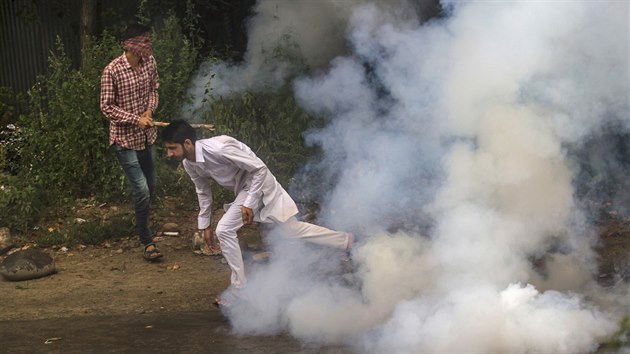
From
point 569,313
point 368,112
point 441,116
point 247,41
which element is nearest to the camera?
point 569,313

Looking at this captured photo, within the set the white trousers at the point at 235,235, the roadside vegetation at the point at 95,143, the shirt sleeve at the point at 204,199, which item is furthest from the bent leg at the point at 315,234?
the roadside vegetation at the point at 95,143

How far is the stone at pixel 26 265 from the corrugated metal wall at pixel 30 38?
15.2ft

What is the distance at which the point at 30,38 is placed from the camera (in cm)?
1153

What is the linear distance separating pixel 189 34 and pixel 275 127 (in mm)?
1785

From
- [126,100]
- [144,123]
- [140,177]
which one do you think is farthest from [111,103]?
[140,177]

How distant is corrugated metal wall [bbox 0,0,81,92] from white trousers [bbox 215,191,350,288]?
607 centimetres

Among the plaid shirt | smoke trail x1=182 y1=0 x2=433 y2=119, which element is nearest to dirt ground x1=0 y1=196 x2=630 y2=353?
the plaid shirt

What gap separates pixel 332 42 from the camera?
7.99 m

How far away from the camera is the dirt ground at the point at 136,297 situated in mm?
5328

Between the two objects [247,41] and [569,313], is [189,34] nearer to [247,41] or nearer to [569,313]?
[247,41]

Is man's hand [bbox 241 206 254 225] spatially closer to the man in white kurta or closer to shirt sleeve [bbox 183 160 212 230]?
the man in white kurta

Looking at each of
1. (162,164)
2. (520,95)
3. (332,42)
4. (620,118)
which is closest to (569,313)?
(520,95)

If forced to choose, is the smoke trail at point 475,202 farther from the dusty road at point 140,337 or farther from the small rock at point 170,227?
the small rock at point 170,227

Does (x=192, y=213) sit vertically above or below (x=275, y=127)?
below
